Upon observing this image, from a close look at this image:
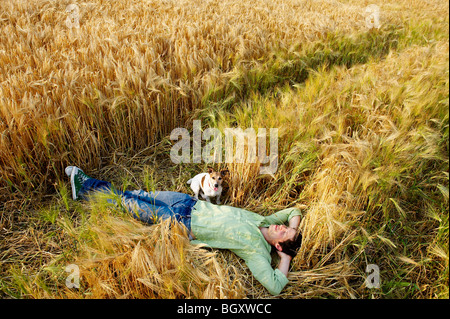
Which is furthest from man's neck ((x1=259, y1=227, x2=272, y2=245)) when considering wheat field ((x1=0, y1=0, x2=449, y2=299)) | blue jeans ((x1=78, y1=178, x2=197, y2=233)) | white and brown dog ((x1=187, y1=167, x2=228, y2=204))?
blue jeans ((x1=78, y1=178, x2=197, y2=233))

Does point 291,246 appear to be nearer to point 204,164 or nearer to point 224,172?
point 224,172

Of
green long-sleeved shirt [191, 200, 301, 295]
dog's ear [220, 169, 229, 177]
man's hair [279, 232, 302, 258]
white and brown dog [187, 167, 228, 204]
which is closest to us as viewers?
green long-sleeved shirt [191, 200, 301, 295]

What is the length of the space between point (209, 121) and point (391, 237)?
2032 millimetres

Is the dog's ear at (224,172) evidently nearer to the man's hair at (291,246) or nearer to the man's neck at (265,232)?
the man's neck at (265,232)

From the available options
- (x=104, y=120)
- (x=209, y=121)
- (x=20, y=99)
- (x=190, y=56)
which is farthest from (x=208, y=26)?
(x=20, y=99)

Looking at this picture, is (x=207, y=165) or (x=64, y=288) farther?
(x=207, y=165)

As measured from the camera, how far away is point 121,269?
1.60 m

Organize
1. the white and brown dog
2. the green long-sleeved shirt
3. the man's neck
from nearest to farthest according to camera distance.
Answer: the green long-sleeved shirt < the man's neck < the white and brown dog

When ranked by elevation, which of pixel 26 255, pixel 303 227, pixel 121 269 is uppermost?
pixel 121 269

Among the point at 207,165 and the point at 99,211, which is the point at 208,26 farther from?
A: the point at 99,211

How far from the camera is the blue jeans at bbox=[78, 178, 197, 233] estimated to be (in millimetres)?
2199

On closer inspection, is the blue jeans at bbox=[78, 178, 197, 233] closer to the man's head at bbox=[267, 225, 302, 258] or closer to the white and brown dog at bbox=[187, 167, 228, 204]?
the white and brown dog at bbox=[187, 167, 228, 204]

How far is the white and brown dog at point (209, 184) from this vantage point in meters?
2.33

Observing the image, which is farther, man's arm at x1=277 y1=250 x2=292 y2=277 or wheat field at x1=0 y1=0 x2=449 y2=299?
Answer: man's arm at x1=277 y1=250 x2=292 y2=277
